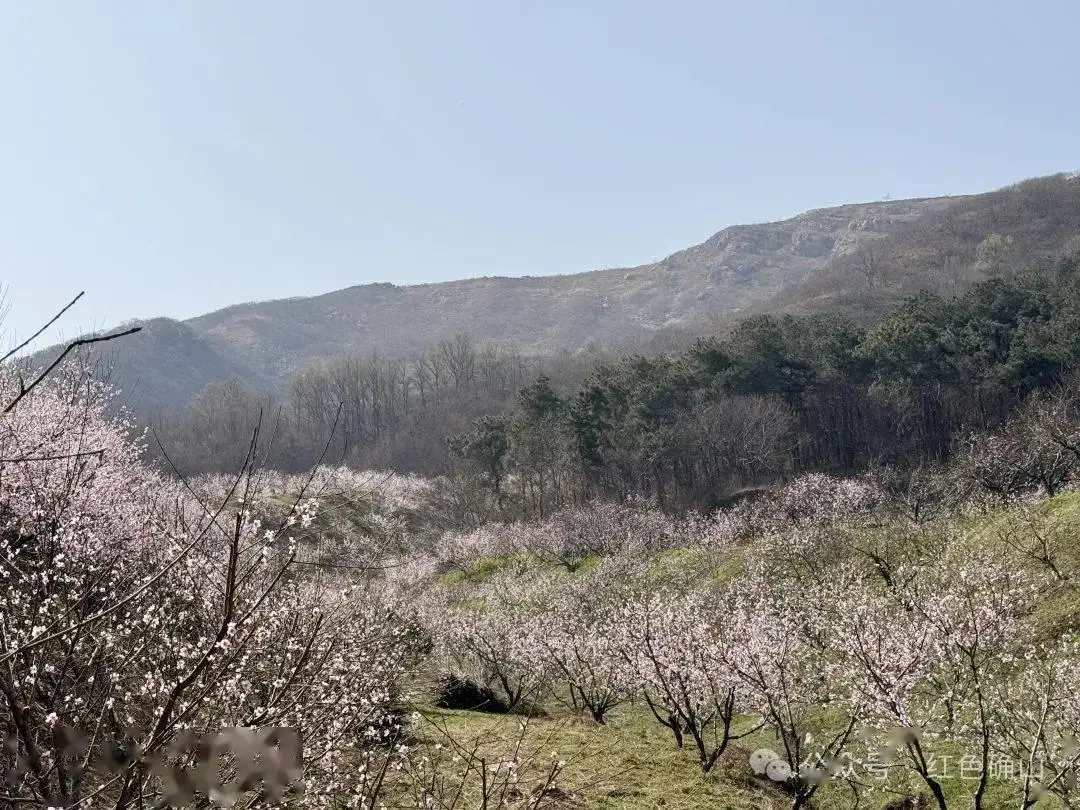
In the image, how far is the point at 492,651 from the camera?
13.9 metres

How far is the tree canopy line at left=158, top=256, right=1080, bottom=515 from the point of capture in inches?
1417

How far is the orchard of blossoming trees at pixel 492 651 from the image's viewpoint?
328 cm

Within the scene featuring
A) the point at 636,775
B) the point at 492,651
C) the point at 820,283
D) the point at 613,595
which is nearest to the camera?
the point at 636,775

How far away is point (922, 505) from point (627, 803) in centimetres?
1833

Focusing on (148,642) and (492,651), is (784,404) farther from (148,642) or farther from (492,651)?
(148,642)

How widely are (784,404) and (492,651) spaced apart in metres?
31.1

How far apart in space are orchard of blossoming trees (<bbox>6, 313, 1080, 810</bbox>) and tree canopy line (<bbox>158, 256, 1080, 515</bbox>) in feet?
46.2

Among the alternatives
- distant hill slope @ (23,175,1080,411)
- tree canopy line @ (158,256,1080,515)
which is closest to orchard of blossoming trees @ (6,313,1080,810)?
distant hill slope @ (23,175,1080,411)

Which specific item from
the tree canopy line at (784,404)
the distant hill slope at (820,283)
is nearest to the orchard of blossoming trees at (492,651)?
the distant hill slope at (820,283)

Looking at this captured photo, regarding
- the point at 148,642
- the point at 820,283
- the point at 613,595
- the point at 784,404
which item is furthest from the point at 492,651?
the point at 820,283

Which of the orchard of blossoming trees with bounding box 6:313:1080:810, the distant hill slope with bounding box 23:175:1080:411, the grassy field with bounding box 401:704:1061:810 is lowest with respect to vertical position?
the grassy field with bounding box 401:704:1061:810

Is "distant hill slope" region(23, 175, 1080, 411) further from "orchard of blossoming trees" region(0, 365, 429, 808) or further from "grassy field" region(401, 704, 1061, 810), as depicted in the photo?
"grassy field" region(401, 704, 1061, 810)

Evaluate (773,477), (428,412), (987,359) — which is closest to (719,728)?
(773,477)

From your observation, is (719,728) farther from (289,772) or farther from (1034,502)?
(289,772)
